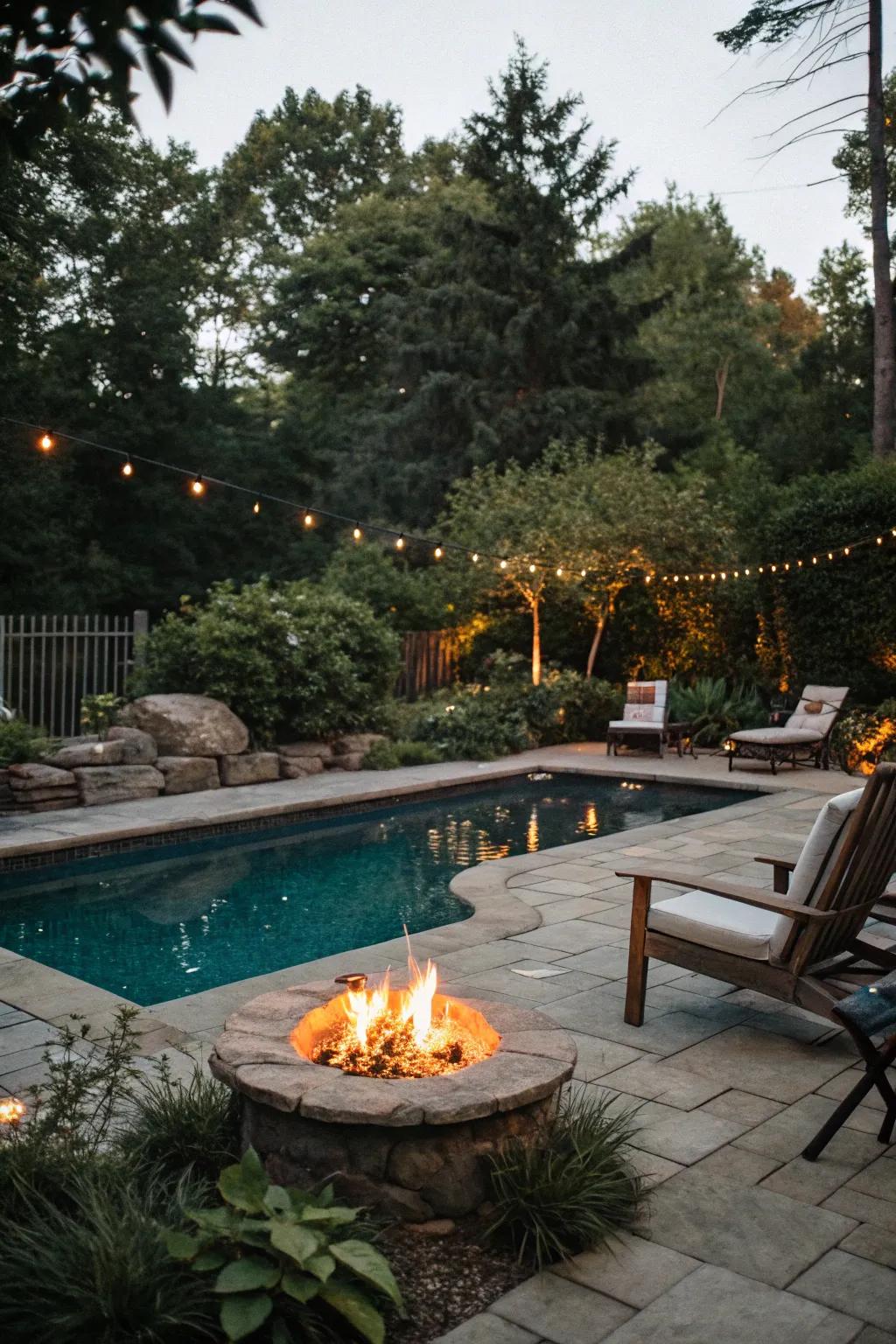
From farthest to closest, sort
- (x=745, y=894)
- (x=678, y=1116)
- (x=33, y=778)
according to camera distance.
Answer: (x=33, y=778) < (x=745, y=894) < (x=678, y=1116)

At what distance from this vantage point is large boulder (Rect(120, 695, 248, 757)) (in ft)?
33.3

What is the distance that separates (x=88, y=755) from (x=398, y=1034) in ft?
22.7

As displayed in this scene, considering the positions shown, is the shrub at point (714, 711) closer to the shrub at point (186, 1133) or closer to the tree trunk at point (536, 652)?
the tree trunk at point (536, 652)

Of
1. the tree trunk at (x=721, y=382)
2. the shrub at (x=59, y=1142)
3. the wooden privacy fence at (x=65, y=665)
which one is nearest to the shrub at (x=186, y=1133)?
the shrub at (x=59, y=1142)

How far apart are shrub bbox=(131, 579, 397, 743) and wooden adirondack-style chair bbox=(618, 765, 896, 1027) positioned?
7.24 m

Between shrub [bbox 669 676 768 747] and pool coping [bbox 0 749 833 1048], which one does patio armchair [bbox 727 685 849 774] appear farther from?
pool coping [bbox 0 749 833 1048]

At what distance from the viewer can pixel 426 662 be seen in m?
15.5

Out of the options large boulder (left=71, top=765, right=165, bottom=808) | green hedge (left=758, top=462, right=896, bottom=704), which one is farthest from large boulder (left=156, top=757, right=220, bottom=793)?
green hedge (left=758, top=462, right=896, bottom=704)

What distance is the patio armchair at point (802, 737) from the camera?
11430mm

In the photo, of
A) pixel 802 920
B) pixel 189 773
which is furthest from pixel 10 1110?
pixel 189 773

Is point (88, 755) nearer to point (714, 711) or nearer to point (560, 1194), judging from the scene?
point (714, 711)

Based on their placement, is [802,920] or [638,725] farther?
[638,725]

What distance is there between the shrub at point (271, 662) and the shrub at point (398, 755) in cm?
40

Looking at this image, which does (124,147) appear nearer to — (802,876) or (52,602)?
(52,602)
